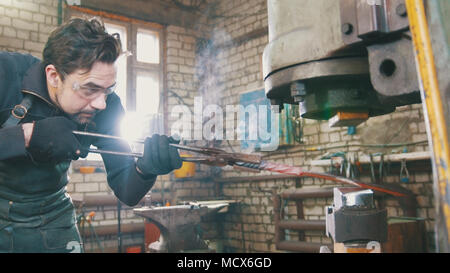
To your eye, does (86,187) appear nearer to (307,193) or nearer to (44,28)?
(44,28)

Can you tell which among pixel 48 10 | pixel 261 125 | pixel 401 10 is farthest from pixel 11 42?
pixel 401 10

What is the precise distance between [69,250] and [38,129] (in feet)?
2.17

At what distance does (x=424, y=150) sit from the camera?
4.67 metres

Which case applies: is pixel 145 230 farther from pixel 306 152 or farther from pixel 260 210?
pixel 306 152

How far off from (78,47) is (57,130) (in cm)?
48

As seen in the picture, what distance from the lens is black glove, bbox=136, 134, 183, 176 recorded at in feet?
6.15

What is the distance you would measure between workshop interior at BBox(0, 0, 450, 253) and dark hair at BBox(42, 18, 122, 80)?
524 millimetres

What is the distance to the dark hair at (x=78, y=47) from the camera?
73.5 inches

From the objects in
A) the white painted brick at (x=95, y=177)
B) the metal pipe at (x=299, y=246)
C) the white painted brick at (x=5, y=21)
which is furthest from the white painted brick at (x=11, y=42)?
the metal pipe at (x=299, y=246)

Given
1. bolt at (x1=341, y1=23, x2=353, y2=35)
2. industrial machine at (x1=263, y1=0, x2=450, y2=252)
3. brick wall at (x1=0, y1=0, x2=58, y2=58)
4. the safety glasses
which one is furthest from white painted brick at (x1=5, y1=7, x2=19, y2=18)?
bolt at (x1=341, y1=23, x2=353, y2=35)

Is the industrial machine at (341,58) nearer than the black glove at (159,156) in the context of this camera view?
Yes

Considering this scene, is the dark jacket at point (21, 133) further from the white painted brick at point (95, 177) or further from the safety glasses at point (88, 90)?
the white painted brick at point (95, 177)

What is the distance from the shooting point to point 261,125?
6555 millimetres
